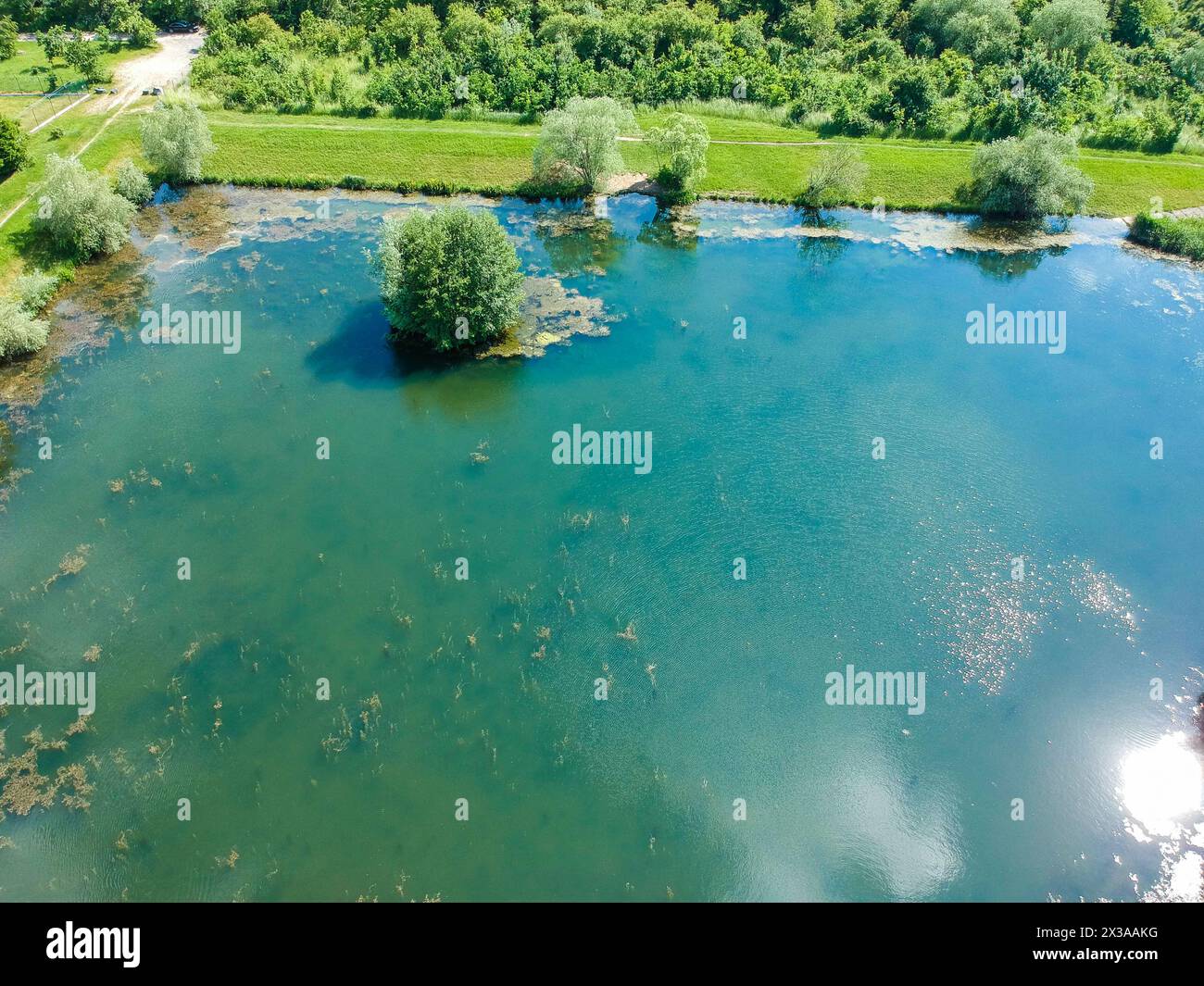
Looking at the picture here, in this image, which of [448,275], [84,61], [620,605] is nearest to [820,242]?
[448,275]

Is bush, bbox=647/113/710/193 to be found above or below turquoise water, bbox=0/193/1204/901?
above

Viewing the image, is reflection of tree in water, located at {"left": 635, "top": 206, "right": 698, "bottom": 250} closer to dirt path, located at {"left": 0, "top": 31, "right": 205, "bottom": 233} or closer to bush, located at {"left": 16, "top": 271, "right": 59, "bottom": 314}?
bush, located at {"left": 16, "top": 271, "right": 59, "bottom": 314}

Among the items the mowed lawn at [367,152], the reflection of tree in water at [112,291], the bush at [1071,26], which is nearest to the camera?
the reflection of tree in water at [112,291]

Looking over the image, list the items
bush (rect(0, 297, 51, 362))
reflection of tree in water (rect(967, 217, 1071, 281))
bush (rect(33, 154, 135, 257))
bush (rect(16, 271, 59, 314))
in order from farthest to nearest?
reflection of tree in water (rect(967, 217, 1071, 281)), bush (rect(33, 154, 135, 257)), bush (rect(16, 271, 59, 314)), bush (rect(0, 297, 51, 362))

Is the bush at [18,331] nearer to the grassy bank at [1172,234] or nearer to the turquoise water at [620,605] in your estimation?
the turquoise water at [620,605]

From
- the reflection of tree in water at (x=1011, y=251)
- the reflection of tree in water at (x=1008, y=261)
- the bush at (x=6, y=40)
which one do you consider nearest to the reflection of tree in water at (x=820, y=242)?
the reflection of tree in water at (x=1008, y=261)

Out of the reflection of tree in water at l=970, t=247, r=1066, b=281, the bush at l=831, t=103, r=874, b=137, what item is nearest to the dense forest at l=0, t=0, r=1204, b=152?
the bush at l=831, t=103, r=874, b=137
